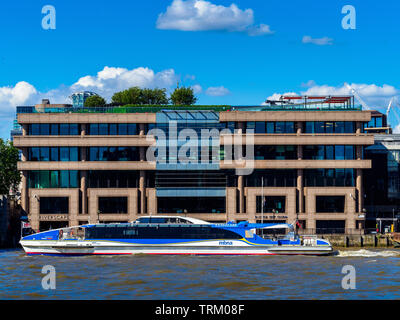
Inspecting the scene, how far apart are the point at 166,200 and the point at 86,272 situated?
129 ft

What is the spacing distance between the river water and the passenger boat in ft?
5.93

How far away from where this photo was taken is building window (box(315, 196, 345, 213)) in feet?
294

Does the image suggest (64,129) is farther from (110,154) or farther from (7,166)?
(7,166)

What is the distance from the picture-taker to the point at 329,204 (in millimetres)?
89812

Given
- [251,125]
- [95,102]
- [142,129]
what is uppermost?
[95,102]

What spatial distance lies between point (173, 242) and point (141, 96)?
59.7 metres

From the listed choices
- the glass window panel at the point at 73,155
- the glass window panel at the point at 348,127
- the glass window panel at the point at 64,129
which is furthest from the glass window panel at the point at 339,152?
the glass window panel at the point at 64,129

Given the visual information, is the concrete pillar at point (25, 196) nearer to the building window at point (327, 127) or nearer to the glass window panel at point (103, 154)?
the glass window panel at point (103, 154)

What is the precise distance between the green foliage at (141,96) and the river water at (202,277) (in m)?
55.7

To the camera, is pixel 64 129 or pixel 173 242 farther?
pixel 64 129

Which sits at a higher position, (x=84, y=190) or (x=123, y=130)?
(x=123, y=130)

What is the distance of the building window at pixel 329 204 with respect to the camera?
294ft

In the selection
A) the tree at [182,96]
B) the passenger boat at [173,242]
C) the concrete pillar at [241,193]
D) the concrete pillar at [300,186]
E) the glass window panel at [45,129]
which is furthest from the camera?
the tree at [182,96]

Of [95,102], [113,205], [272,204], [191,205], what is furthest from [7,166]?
[272,204]
